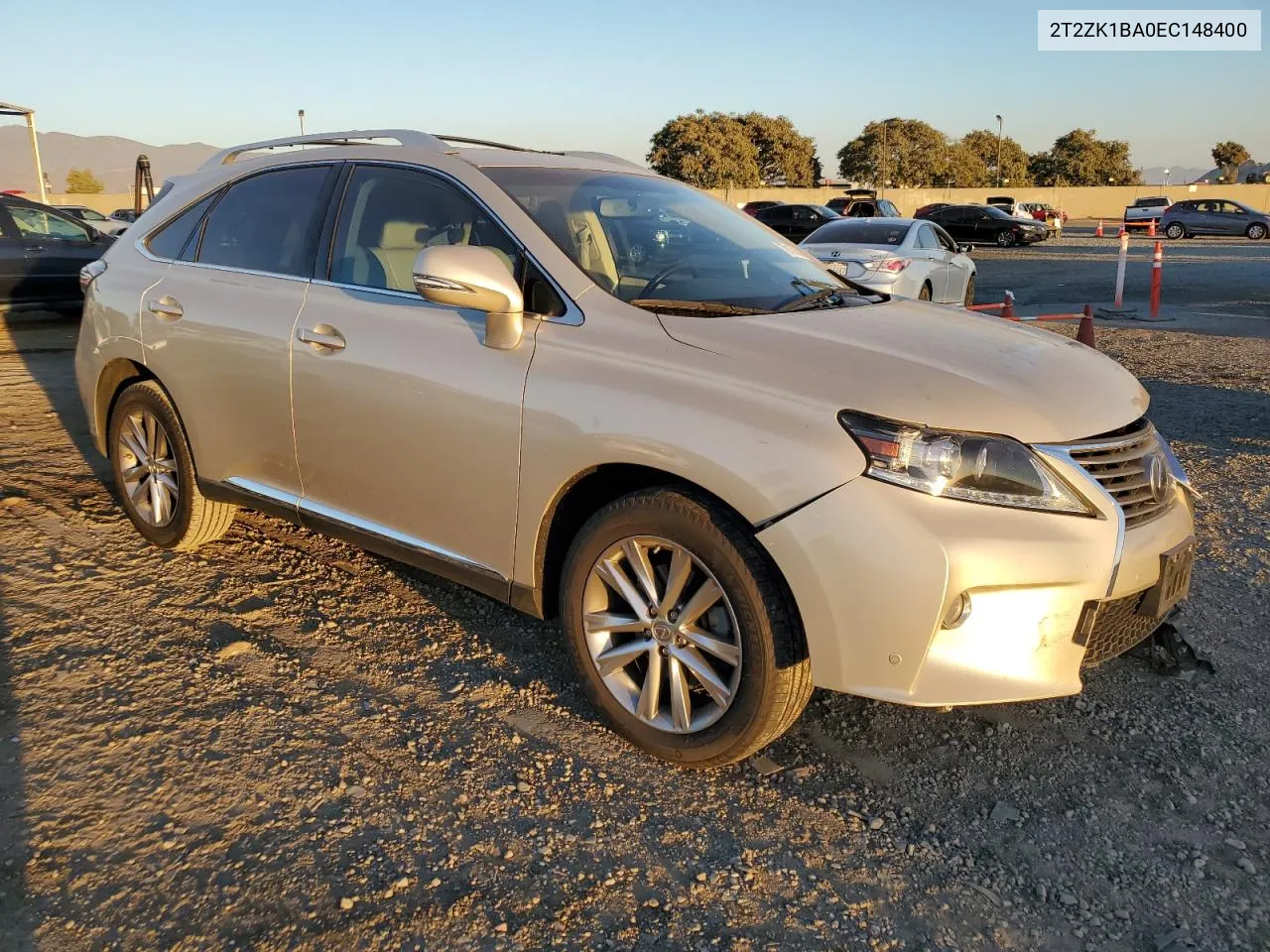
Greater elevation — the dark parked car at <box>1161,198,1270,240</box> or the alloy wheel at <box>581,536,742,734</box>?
the dark parked car at <box>1161,198,1270,240</box>

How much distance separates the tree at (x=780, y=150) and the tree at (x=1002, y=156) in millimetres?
17369

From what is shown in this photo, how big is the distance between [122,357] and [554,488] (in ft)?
9.03

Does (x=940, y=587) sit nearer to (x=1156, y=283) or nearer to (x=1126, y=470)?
(x=1126, y=470)

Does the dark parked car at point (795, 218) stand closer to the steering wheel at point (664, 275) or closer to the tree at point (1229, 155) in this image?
the steering wheel at point (664, 275)

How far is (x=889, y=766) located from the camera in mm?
2902

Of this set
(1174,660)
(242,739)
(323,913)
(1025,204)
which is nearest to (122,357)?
(242,739)

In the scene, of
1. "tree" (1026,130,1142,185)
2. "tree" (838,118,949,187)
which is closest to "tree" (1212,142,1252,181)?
"tree" (1026,130,1142,185)

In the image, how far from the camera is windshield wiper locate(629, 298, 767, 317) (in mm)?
2971

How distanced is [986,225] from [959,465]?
34.5m

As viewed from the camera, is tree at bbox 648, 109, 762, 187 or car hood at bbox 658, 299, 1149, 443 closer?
car hood at bbox 658, 299, 1149, 443

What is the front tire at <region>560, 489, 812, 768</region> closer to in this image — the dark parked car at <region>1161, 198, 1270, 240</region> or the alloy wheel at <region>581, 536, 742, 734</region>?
the alloy wheel at <region>581, 536, 742, 734</region>

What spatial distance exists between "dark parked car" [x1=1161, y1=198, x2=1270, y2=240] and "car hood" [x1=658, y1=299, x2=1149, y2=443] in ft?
129

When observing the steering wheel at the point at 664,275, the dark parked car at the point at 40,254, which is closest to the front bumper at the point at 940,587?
Answer: the steering wheel at the point at 664,275

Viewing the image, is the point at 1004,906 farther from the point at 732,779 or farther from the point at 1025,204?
the point at 1025,204
